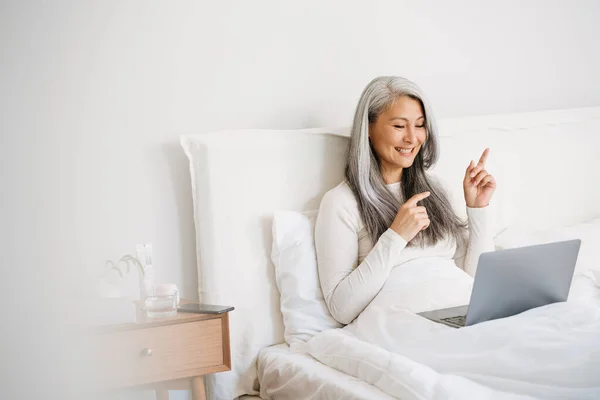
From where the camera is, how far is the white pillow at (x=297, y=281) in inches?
78.2

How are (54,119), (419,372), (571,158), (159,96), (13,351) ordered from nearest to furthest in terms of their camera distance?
Result: (13,351) < (419,372) < (54,119) < (159,96) < (571,158)

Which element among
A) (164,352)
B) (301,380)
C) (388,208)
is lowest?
(301,380)

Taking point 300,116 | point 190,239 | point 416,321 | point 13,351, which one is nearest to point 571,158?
point 300,116

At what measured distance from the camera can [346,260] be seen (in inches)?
77.9

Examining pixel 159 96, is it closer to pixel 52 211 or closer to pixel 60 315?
pixel 52 211

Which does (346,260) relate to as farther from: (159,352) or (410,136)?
(159,352)

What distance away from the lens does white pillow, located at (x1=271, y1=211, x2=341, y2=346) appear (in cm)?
199

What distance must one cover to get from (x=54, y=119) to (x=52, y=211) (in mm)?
215

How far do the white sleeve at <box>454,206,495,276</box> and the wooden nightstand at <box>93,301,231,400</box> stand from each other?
0.81 meters

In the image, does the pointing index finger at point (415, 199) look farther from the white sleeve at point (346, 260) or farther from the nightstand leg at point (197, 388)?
the nightstand leg at point (197, 388)

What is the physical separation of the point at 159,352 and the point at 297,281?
0.47m

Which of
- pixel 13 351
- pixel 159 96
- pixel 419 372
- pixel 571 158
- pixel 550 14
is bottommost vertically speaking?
pixel 419 372

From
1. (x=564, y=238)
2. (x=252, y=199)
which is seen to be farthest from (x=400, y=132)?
(x=564, y=238)

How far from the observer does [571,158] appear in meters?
2.74
